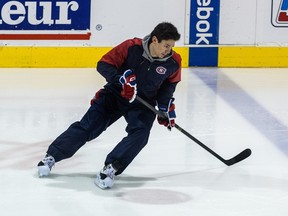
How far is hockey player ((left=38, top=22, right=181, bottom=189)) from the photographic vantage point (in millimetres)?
4613

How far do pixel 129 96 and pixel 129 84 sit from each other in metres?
0.06

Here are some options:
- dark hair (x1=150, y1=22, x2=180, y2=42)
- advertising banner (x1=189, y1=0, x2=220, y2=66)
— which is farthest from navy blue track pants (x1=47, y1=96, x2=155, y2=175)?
advertising banner (x1=189, y1=0, x2=220, y2=66)

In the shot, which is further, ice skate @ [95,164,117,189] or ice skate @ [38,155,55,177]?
ice skate @ [38,155,55,177]

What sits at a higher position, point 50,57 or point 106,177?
point 50,57

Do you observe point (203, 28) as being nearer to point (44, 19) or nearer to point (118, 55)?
point (44, 19)

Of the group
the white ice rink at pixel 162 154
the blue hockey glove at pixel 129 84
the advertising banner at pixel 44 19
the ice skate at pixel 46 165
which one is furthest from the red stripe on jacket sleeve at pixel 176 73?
the advertising banner at pixel 44 19

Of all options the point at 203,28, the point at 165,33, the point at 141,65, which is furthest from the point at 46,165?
the point at 203,28

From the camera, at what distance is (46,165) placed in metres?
4.79

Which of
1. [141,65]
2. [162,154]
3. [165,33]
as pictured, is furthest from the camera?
[162,154]

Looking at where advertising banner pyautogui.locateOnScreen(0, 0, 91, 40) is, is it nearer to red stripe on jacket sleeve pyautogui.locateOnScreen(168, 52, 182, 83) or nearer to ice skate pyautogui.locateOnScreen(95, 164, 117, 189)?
red stripe on jacket sleeve pyautogui.locateOnScreen(168, 52, 182, 83)

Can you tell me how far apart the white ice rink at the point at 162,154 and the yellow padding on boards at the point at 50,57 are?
8.9 inches

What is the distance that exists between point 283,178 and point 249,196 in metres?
0.45

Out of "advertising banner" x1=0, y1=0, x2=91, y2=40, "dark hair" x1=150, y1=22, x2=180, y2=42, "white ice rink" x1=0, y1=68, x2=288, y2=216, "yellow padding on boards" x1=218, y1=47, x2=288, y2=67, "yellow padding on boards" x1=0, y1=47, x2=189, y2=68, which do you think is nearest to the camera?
"white ice rink" x1=0, y1=68, x2=288, y2=216

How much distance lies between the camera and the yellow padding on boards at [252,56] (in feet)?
28.6
